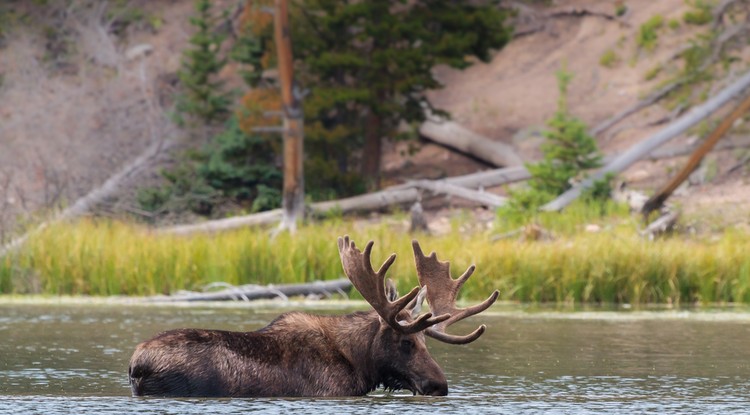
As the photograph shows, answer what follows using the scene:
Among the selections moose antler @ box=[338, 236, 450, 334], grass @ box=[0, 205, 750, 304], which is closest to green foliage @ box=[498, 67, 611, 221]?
grass @ box=[0, 205, 750, 304]

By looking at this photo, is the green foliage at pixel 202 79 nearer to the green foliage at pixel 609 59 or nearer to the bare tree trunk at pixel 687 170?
the green foliage at pixel 609 59

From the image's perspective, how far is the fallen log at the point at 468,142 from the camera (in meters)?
29.4

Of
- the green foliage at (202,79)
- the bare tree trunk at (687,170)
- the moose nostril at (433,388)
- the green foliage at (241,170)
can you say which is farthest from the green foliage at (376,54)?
the moose nostril at (433,388)

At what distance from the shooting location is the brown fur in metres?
8.49

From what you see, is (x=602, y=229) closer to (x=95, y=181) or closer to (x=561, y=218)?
(x=561, y=218)

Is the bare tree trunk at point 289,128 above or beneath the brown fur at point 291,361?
above

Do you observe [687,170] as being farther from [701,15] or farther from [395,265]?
[395,265]

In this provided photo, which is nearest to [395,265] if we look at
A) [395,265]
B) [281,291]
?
[395,265]

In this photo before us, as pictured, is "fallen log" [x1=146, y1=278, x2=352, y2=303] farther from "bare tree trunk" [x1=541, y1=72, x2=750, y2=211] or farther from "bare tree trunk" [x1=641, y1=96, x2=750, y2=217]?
"bare tree trunk" [x1=541, y1=72, x2=750, y2=211]

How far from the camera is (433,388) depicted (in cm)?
903

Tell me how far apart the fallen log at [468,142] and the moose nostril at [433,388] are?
20.2 m

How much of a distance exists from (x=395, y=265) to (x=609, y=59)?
53.4 ft

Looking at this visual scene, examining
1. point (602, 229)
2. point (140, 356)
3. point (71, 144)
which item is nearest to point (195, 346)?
point (140, 356)

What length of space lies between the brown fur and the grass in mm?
7507
